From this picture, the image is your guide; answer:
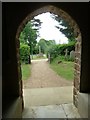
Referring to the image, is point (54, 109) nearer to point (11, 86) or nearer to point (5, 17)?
point (11, 86)

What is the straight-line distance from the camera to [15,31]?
335 centimetres

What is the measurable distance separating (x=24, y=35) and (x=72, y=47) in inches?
166

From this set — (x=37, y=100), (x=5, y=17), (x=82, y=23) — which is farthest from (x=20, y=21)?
(x=37, y=100)

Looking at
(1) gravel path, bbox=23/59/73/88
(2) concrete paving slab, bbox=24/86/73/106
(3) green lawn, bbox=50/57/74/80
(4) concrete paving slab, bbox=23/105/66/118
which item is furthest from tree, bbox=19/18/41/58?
(4) concrete paving slab, bbox=23/105/66/118

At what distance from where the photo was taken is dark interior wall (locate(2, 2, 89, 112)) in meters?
3.32

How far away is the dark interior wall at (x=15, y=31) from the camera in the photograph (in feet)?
10.9

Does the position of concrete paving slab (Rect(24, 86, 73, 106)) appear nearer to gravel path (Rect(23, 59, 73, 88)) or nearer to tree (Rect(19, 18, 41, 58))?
gravel path (Rect(23, 59, 73, 88))

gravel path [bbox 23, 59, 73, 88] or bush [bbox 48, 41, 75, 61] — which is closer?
gravel path [bbox 23, 59, 73, 88]

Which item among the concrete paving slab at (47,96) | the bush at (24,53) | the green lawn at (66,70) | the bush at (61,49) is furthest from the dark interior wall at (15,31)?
the bush at (61,49)

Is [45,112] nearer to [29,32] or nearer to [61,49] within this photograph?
[61,49]

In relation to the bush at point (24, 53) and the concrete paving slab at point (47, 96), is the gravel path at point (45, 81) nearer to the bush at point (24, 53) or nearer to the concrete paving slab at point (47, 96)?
the concrete paving slab at point (47, 96)

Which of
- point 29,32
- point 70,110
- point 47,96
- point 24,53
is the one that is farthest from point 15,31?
point 29,32

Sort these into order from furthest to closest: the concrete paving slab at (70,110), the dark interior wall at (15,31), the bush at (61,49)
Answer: the bush at (61,49), the concrete paving slab at (70,110), the dark interior wall at (15,31)

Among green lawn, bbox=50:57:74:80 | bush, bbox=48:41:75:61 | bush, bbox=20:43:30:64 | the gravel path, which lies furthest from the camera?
bush, bbox=48:41:75:61
